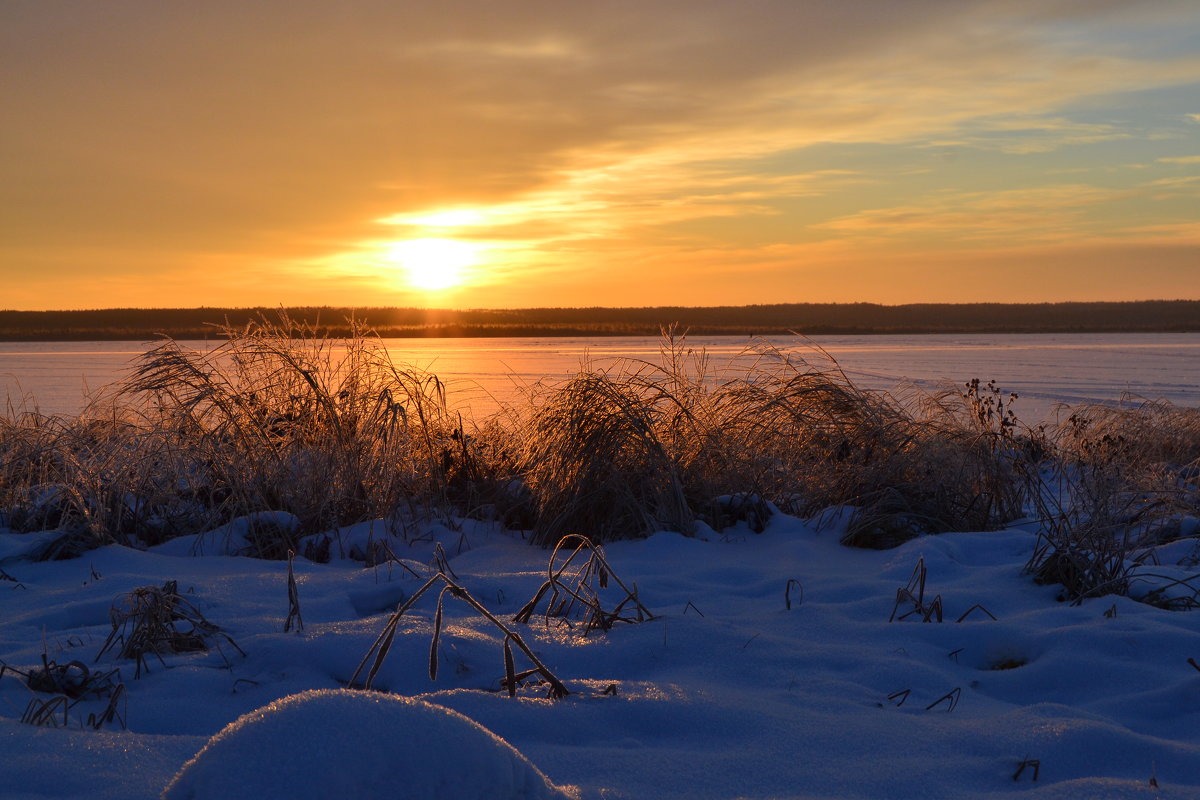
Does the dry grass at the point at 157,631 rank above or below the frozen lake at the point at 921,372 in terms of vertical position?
below

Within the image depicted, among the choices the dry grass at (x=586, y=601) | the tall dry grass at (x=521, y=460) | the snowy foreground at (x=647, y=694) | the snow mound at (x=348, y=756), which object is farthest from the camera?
the tall dry grass at (x=521, y=460)

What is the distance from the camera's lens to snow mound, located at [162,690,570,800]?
1427 millimetres

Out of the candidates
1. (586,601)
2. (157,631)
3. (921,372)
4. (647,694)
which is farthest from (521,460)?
(921,372)

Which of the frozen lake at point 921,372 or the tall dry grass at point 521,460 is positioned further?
the frozen lake at point 921,372

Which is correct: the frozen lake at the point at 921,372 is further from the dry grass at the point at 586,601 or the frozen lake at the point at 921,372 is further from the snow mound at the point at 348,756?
the snow mound at the point at 348,756

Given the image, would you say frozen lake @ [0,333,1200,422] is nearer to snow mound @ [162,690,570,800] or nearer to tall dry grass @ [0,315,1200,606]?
tall dry grass @ [0,315,1200,606]

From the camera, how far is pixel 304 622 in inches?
135

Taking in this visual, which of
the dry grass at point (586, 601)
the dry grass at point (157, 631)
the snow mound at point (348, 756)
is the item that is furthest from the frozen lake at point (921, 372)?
the snow mound at point (348, 756)

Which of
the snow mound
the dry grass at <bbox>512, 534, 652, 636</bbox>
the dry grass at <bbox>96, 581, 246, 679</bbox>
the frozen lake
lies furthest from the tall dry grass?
the snow mound

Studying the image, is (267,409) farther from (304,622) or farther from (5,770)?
(5,770)

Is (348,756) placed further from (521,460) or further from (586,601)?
(521,460)

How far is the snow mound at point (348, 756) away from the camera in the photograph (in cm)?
143

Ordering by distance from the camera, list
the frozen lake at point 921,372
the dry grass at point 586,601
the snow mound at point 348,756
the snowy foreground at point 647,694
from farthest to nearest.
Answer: the frozen lake at point 921,372 → the dry grass at point 586,601 → the snowy foreground at point 647,694 → the snow mound at point 348,756

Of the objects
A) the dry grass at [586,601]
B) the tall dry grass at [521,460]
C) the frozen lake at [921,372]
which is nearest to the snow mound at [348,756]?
the dry grass at [586,601]
